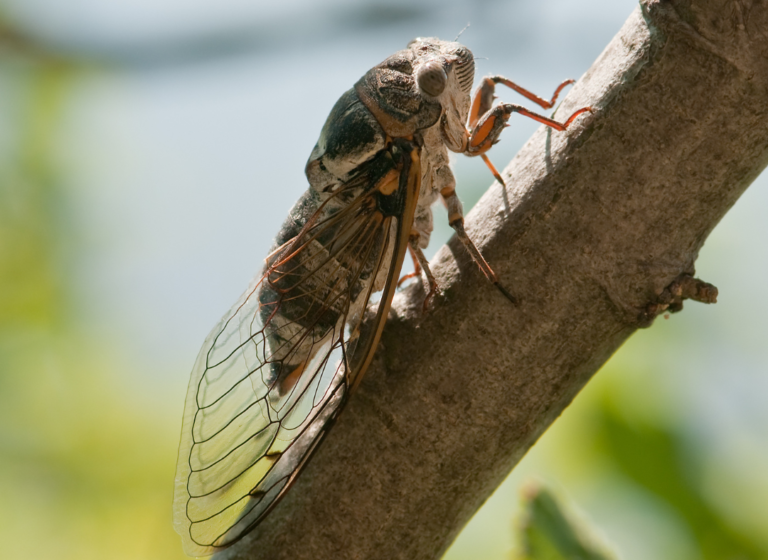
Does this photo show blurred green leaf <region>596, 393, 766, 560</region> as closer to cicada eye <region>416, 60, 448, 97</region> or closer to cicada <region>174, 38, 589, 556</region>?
cicada <region>174, 38, 589, 556</region>

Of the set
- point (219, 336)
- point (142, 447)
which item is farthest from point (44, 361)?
point (219, 336)

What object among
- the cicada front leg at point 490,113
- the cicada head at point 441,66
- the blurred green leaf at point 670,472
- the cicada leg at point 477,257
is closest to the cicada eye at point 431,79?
the cicada head at point 441,66

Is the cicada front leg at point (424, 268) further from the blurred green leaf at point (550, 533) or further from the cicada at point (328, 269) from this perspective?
the blurred green leaf at point (550, 533)

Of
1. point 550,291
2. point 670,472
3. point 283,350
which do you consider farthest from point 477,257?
point 670,472

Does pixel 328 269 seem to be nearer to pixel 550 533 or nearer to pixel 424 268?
pixel 424 268

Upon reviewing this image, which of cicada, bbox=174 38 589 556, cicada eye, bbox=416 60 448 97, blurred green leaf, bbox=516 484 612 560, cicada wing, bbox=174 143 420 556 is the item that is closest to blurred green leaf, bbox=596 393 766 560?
blurred green leaf, bbox=516 484 612 560

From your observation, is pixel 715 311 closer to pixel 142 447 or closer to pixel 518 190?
pixel 518 190
